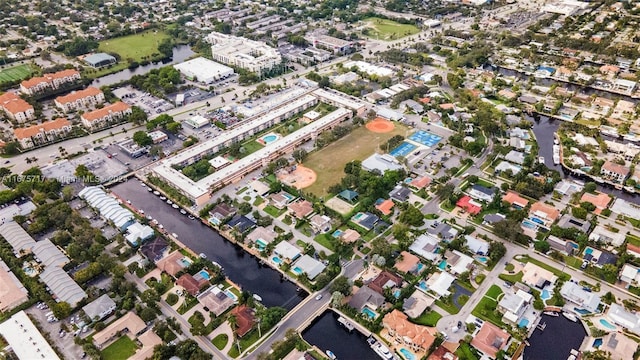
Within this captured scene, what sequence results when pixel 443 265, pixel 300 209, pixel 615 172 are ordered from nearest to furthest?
pixel 443 265 < pixel 300 209 < pixel 615 172

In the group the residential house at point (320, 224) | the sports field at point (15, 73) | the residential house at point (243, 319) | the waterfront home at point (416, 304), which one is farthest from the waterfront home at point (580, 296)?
the sports field at point (15, 73)

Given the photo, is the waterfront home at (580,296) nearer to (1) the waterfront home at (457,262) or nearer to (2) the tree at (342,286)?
(1) the waterfront home at (457,262)

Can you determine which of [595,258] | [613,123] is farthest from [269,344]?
[613,123]

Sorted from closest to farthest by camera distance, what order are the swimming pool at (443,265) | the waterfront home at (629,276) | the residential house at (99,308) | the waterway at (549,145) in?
1. the residential house at (99,308)
2. the waterfront home at (629,276)
3. the swimming pool at (443,265)
4. the waterway at (549,145)

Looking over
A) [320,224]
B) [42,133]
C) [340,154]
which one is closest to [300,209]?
[320,224]

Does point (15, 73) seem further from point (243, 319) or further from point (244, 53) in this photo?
point (243, 319)

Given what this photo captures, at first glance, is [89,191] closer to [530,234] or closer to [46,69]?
[46,69]
